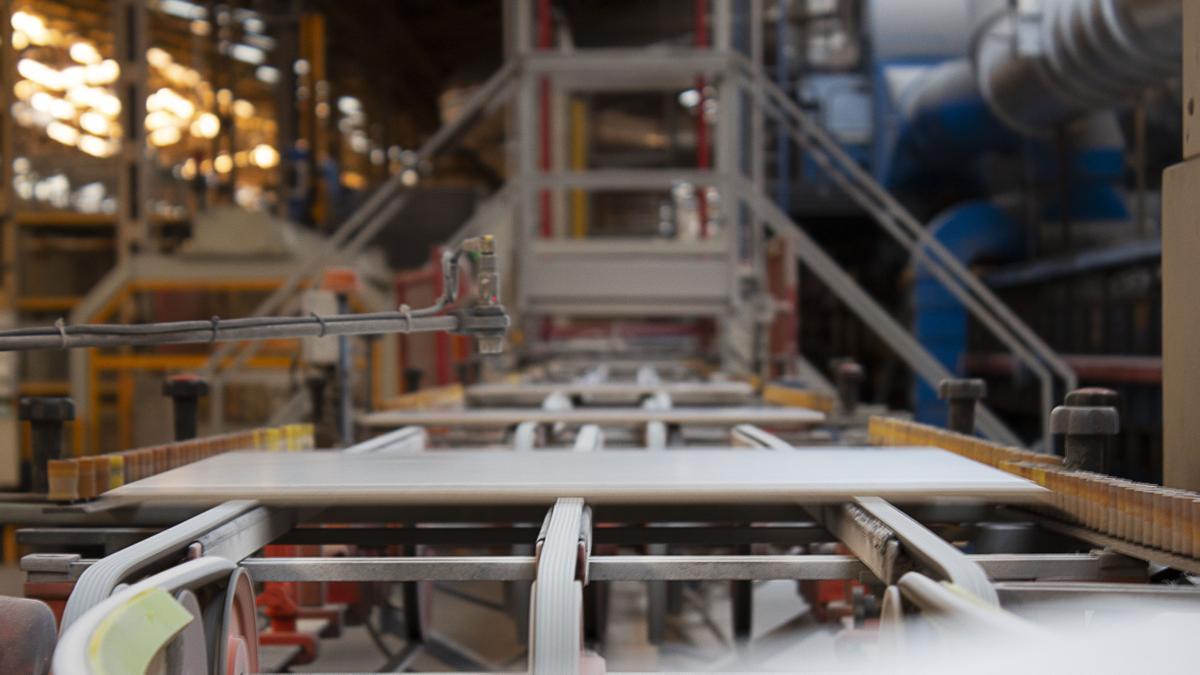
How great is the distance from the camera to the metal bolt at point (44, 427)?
1734 millimetres

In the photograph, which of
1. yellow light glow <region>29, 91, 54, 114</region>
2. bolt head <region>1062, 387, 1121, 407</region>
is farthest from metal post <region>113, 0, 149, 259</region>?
bolt head <region>1062, 387, 1121, 407</region>

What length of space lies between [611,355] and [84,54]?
601 cm

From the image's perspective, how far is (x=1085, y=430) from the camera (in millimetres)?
1513

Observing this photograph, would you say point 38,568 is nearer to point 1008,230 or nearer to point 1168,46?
point 1168,46

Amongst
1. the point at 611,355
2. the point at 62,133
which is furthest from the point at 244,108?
the point at 611,355

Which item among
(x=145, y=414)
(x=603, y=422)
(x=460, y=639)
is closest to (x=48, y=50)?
(x=145, y=414)

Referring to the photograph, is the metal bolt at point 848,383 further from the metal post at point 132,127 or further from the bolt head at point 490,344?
the metal post at point 132,127

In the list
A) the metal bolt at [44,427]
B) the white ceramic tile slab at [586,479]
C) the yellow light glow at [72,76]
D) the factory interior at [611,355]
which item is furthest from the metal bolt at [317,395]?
the yellow light glow at [72,76]

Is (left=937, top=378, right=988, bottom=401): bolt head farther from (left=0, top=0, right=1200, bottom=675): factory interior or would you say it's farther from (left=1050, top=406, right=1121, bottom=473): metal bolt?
(left=1050, top=406, right=1121, bottom=473): metal bolt

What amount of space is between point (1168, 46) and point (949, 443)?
3.77 meters

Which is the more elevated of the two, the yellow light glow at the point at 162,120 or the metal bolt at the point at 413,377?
the yellow light glow at the point at 162,120

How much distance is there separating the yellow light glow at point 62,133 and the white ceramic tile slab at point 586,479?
8.61 metres

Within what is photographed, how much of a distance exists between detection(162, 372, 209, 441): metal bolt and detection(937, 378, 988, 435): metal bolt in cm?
162

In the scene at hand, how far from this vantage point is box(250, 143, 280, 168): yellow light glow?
15.0m
